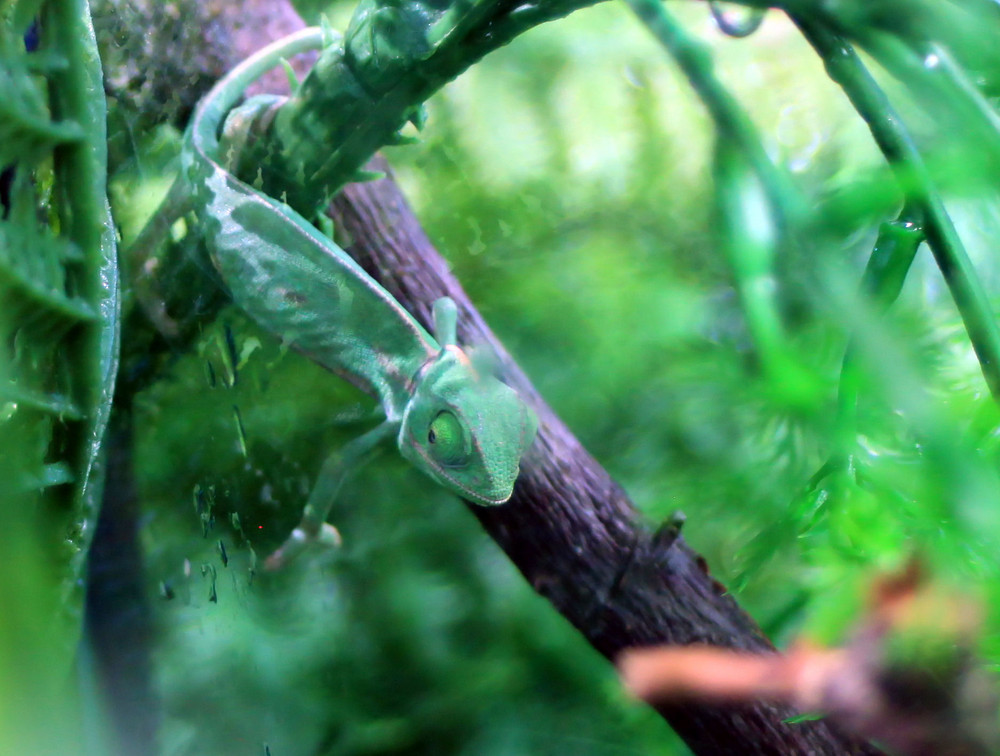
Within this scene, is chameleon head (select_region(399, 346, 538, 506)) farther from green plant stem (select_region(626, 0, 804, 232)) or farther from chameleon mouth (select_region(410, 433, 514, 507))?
green plant stem (select_region(626, 0, 804, 232))

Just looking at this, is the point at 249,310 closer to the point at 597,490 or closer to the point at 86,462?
the point at 86,462

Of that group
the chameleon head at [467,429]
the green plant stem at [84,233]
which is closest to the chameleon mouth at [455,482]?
the chameleon head at [467,429]

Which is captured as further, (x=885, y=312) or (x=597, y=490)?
(x=597, y=490)

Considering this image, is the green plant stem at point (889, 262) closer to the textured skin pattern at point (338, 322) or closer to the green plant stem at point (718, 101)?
the green plant stem at point (718, 101)

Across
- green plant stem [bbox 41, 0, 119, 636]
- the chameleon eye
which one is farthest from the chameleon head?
green plant stem [bbox 41, 0, 119, 636]

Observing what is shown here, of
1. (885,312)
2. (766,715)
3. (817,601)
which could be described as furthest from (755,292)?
(766,715)

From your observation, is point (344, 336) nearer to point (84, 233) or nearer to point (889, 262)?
point (84, 233)
